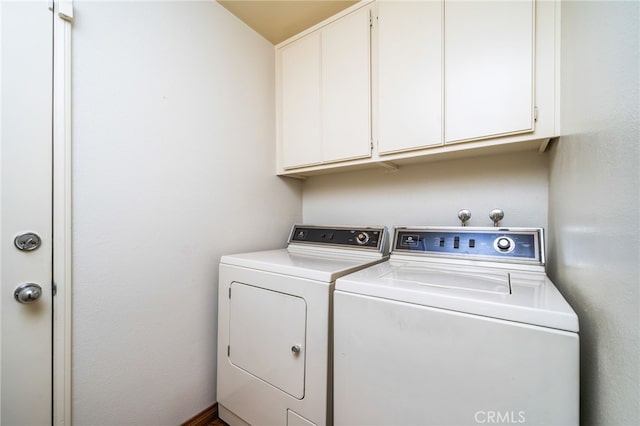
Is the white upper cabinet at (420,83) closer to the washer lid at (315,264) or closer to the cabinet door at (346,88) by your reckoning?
the cabinet door at (346,88)

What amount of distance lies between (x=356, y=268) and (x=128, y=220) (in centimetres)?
111

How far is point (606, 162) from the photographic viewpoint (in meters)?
0.62

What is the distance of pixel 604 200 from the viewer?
624 millimetres

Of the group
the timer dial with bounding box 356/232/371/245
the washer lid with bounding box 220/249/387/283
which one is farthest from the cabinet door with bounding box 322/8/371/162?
the washer lid with bounding box 220/249/387/283

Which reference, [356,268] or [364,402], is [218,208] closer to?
[356,268]

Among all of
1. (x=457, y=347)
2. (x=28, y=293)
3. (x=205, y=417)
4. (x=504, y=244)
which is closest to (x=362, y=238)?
(x=504, y=244)

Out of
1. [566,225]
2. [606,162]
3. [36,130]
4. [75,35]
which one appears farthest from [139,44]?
[566,225]

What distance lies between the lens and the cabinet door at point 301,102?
5.73ft

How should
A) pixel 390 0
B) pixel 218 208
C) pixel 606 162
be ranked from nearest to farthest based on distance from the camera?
pixel 606 162 < pixel 390 0 < pixel 218 208

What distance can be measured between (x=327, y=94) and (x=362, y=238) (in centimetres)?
98

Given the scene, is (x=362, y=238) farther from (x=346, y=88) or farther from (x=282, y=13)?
(x=282, y=13)

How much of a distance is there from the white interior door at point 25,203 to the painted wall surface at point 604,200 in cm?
173

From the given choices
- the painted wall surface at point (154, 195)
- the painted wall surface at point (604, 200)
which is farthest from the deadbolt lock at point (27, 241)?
the painted wall surface at point (604, 200)

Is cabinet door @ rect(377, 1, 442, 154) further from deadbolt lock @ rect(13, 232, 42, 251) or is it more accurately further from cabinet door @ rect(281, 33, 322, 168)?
deadbolt lock @ rect(13, 232, 42, 251)
